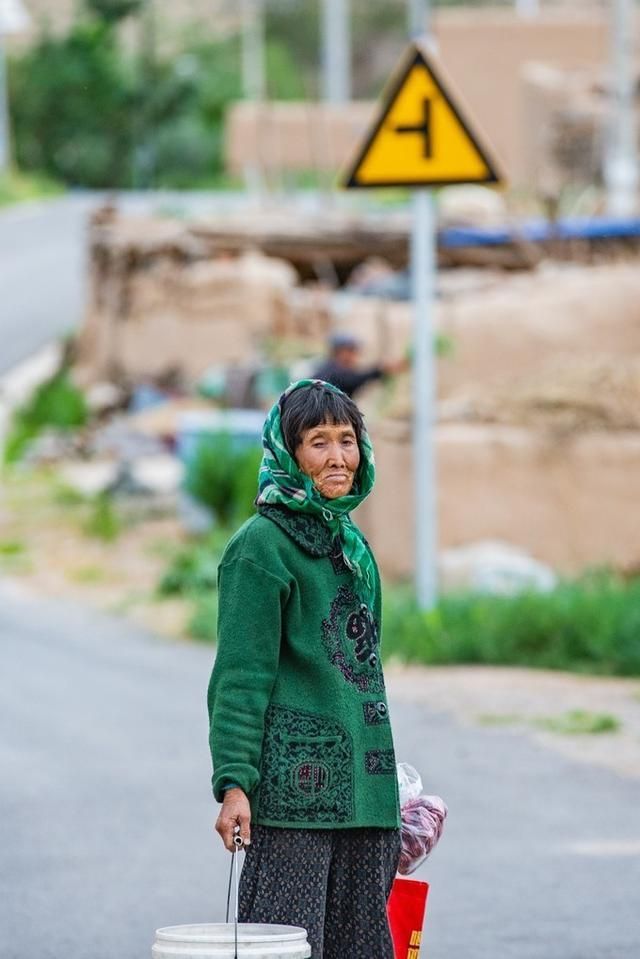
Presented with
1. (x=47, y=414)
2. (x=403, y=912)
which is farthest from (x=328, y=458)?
(x=47, y=414)

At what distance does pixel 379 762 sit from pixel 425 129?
6132mm

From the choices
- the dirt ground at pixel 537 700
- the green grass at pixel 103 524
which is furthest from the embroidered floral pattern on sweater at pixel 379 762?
the green grass at pixel 103 524

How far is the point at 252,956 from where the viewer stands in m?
3.45

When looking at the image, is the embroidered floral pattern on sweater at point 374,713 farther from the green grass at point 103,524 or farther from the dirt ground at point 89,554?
the green grass at point 103,524

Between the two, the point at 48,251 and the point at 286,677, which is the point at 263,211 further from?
the point at 286,677

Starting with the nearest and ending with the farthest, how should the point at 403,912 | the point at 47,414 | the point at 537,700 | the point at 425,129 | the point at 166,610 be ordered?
the point at 403,912, the point at 537,700, the point at 425,129, the point at 166,610, the point at 47,414

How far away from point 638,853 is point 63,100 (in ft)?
204

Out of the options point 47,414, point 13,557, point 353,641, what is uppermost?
point 353,641

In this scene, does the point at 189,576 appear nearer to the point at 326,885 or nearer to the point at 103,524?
the point at 103,524

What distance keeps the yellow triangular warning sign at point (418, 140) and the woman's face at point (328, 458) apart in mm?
5766

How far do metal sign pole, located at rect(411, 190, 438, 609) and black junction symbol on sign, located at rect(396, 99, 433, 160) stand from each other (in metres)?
0.53

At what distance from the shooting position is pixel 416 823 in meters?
4.13

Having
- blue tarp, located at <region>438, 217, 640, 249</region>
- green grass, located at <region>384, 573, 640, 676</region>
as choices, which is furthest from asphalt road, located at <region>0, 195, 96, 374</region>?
green grass, located at <region>384, 573, 640, 676</region>

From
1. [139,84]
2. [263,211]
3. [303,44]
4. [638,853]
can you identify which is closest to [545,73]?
[263,211]
